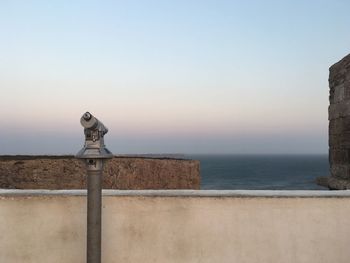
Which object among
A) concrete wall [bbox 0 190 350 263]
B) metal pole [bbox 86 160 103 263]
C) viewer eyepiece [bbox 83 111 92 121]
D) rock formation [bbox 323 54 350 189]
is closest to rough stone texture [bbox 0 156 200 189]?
rock formation [bbox 323 54 350 189]

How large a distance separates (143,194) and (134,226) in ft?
0.90

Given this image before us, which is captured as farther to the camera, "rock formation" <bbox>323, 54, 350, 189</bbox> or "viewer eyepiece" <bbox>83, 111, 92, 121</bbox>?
"rock formation" <bbox>323, 54, 350, 189</bbox>

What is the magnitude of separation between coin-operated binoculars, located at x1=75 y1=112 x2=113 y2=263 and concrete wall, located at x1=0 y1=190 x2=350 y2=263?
1.07 ft

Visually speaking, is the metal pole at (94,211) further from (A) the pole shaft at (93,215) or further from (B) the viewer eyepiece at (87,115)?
(B) the viewer eyepiece at (87,115)

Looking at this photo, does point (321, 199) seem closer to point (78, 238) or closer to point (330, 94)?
point (78, 238)

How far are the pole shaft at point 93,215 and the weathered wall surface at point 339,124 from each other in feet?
13.8

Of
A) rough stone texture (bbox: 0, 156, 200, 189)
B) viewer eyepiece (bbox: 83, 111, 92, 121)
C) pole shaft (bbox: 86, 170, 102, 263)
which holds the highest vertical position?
viewer eyepiece (bbox: 83, 111, 92, 121)

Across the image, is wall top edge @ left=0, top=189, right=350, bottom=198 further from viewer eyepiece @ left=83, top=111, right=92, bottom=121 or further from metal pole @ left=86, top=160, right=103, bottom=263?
viewer eyepiece @ left=83, top=111, right=92, bottom=121

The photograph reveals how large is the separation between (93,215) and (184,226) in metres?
0.76

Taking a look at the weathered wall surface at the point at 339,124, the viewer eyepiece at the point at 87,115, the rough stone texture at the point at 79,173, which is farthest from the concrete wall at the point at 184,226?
the rough stone texture at the point at 79,173

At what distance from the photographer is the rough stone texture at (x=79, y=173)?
12500 millimetres

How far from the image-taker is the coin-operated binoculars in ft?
9.88

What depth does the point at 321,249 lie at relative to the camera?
10.9 feet

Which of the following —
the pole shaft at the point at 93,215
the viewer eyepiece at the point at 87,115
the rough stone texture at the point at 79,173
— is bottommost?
the rough stone texture at the point at 79,173
